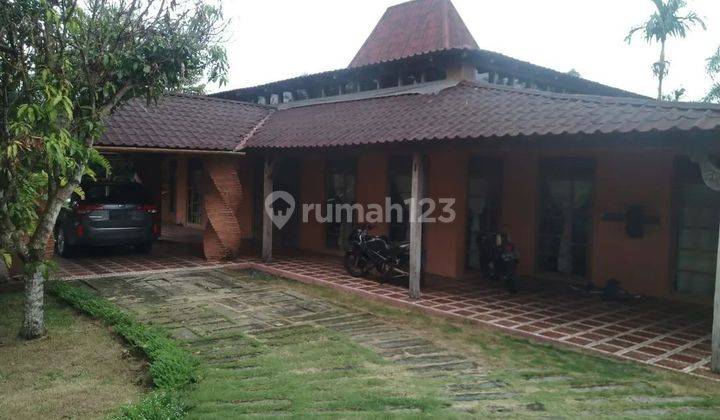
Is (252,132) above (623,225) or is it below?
above

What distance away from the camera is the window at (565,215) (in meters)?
9.25

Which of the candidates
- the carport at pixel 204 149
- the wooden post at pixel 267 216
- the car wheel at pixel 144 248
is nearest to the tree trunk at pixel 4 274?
the carport at pixel 204 149

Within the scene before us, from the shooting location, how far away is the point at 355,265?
9.95 meters

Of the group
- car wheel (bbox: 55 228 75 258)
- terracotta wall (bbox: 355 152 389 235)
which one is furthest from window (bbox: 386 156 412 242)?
car wheel (bbox: 55 228 75 258)

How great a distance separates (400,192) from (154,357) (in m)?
6.63

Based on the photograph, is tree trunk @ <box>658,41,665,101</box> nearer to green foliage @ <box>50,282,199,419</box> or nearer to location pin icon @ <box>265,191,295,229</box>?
location pin icon @ <box>265,191,295,229</box>

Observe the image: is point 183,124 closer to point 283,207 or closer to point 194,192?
point 283,207

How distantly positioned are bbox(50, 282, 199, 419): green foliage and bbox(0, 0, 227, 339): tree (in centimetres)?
90

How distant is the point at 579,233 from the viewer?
9.40 metres

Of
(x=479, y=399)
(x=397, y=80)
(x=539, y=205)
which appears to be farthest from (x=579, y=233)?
A: (x=479, y=399)

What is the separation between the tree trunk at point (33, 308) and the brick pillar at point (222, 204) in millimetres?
5017

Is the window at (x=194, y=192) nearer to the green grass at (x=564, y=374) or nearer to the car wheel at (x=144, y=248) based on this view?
the car wheel at (x=144, y=248)

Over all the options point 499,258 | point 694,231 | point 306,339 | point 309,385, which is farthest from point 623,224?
point 309,385

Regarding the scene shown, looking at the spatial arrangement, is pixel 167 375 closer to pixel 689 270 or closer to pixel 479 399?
pixel 479 399
